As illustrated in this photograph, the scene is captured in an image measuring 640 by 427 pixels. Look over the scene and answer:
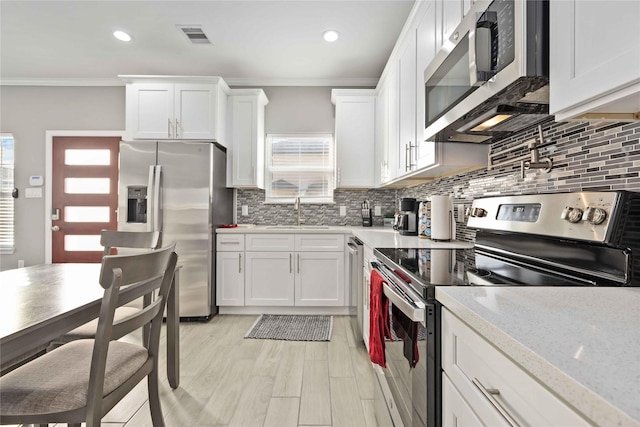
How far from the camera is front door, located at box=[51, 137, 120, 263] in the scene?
3824 millimetres

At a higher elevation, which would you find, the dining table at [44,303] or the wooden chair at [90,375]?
the dining table at [44,303]

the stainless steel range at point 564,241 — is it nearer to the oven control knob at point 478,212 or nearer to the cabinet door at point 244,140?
the oven control knob at point 478,212

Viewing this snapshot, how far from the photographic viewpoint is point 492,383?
61 cm

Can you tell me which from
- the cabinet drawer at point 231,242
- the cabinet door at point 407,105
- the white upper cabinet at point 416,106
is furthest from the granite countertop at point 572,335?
the cabinet drawer at point 231,242

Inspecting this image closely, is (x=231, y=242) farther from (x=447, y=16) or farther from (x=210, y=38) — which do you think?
(x=447, y=16)

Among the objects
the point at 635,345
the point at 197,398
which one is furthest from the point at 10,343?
the point at 635,345

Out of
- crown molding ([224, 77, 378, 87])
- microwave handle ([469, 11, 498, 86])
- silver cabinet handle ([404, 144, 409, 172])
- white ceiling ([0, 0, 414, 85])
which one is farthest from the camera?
crown molding ([224, 77, 378, 87])

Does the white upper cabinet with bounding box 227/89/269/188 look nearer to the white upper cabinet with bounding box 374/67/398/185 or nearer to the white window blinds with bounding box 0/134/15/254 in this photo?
the white upper cabinet with bounding box 374/67/398/185

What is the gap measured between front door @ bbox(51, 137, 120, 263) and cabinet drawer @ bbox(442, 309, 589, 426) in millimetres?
4175

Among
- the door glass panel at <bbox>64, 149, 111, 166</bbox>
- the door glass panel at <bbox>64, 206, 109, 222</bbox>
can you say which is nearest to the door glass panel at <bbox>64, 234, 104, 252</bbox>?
the door glass panel at <bbox>64, 206, 109, 222</bbox>

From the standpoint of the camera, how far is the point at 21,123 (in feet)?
12.8

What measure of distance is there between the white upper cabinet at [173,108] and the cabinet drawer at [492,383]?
10.0 feet

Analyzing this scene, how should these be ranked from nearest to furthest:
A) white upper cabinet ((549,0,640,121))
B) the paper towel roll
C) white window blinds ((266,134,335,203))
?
white upper cabinet ((549,0,640,121)) → the paper towel roll → white window blinds ((266,134,335,203))

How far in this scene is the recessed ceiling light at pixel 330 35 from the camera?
2.81m
